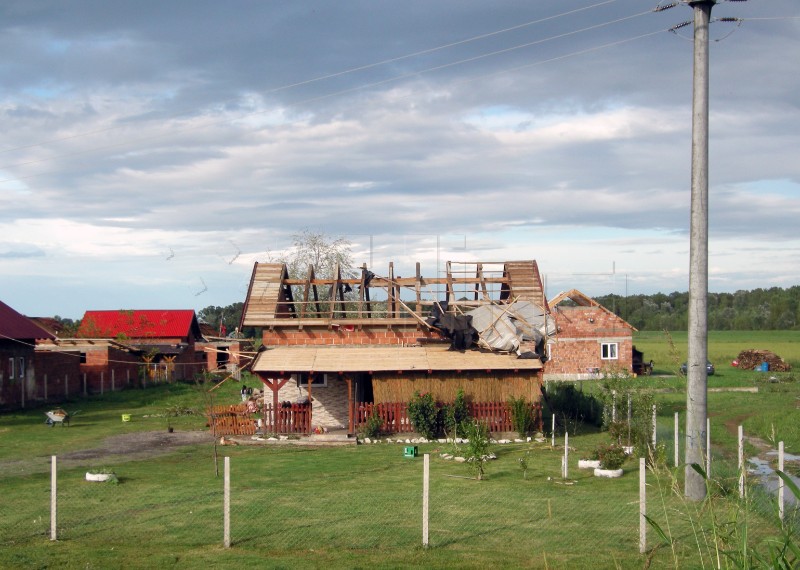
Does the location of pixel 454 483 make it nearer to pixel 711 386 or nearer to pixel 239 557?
pixel 239 557

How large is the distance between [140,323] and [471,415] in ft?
141

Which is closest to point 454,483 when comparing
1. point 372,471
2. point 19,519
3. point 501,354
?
point 372,471

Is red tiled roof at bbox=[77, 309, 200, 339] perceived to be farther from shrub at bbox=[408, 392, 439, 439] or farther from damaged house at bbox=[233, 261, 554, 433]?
shrub at bbox=[408, 392, 439, 439]

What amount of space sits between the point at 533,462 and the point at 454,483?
423cm

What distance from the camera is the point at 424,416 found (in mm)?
26016

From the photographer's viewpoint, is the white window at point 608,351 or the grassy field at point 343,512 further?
the white window at point 608,351

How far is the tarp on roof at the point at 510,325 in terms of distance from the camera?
27.8 metres

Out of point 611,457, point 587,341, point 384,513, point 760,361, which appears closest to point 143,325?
point 587,341

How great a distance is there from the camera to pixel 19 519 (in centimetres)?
1376

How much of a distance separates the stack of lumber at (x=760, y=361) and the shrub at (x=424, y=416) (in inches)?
1730

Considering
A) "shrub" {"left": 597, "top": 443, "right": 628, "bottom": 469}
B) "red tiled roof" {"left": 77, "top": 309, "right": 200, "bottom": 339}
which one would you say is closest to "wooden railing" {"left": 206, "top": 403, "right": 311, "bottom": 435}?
"shrub" {"left": 597, "top": 443, "right": 628, "bottom": 469}

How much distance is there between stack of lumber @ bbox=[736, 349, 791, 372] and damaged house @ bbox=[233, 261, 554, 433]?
37.1m

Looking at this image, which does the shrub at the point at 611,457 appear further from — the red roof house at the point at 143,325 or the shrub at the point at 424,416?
the red roof house at the point at 143,325

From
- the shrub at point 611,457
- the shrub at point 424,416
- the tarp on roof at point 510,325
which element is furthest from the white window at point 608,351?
the shrub at point 611,457
